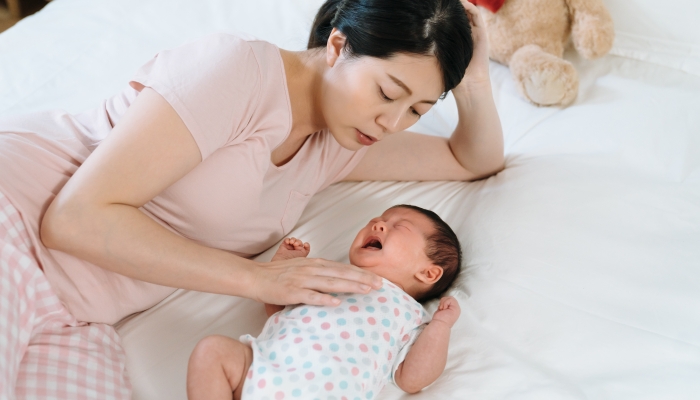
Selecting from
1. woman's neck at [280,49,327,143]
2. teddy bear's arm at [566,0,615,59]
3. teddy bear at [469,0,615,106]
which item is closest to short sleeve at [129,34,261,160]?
woman's neck at [280,49,327,143]

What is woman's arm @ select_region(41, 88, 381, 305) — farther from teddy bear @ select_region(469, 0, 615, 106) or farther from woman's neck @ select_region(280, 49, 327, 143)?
teddy bear @ select_region(469, 0, 615, 106)

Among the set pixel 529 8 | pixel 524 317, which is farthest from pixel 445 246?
pixel 529 8

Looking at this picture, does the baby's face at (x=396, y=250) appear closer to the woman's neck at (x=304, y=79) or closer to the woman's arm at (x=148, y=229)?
the woman's arm at (x=148, y=229)

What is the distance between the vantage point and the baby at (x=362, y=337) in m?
0.99

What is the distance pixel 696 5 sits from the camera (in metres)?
1.74

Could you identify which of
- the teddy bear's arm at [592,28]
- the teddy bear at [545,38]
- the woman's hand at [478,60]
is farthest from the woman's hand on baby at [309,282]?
the teddy bear's arm at [592,28]

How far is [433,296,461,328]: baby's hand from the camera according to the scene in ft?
3.74

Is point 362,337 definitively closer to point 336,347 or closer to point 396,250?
point 336,347

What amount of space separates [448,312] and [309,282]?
29 centimetres

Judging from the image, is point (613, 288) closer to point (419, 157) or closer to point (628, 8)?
point (419, 157)

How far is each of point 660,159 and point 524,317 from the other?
63cm

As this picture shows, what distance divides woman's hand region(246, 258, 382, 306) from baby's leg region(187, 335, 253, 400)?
114 millimetres

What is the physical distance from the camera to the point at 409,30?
3.59ft

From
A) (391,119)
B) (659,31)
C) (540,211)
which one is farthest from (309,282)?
(659,31)
